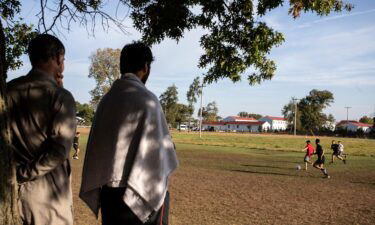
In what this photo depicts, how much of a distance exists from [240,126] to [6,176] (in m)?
145

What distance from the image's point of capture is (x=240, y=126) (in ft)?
475

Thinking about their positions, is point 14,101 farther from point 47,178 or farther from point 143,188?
point 143,188

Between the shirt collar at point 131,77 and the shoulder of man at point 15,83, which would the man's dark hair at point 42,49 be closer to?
the shoulder of man at point 15,83

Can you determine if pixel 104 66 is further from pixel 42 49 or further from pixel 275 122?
pixel 275 122

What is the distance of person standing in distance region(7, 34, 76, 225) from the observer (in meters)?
2.21

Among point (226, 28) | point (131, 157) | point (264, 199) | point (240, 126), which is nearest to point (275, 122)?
point (240, 126)

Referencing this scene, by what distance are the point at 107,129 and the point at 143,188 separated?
0.46 meters

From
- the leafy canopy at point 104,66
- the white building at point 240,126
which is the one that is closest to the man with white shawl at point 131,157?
the leafy canopy at point 104,66

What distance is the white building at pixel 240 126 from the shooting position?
141 metres

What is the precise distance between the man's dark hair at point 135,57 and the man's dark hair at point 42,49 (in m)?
0.46

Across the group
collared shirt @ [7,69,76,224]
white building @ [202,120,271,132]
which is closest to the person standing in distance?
collared shirt @ [7,69,76,224]

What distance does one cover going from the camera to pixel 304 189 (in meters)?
11.9

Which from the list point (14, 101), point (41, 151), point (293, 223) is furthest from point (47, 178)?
point (293, 223)

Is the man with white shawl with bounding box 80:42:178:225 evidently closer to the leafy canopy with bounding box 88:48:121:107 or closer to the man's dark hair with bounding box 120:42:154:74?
the man's dark hair with bounding box 120:42:154:74
